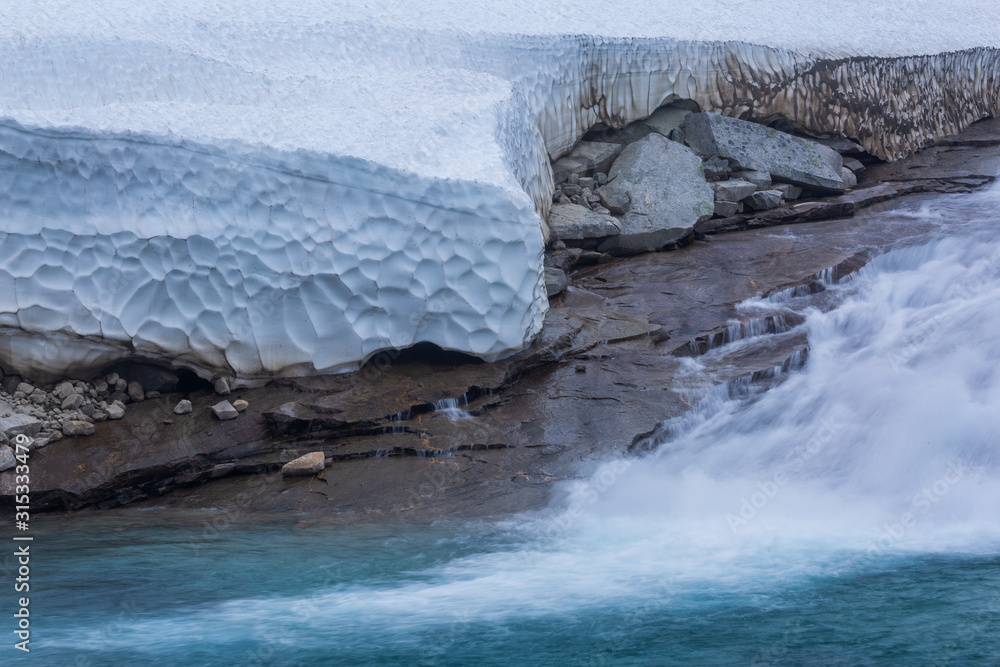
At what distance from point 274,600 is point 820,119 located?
8449mm

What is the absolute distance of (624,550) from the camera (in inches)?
173

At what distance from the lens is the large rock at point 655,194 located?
8039 millimetres

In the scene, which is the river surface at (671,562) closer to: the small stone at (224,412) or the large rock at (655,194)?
the small stone at (224,412)

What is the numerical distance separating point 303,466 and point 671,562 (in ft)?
7.31

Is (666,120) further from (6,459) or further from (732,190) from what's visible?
(6,459)

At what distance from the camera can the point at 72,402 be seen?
17.9 ft

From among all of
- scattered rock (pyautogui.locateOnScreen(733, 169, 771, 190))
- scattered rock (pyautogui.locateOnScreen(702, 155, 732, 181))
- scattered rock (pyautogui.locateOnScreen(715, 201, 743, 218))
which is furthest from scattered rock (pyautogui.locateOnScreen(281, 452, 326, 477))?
scattered rock (pyautogui.locateOnScreen(733, 169, 771, 190))

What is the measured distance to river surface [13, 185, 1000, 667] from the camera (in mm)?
3527

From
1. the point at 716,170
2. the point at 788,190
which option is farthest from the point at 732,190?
the point at 788,190

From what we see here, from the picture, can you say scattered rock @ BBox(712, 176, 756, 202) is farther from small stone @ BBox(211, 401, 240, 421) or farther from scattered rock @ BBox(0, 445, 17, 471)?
scattered rock @ BBox(0, 445, 17, 471)

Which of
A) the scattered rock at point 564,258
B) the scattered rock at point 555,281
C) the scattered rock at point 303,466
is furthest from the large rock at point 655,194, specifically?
the scattered rock at point 303,466

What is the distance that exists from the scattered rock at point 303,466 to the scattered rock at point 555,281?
2609mm

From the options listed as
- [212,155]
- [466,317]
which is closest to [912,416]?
[466,317]

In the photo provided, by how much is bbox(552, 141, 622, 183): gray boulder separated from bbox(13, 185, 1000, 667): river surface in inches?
141
